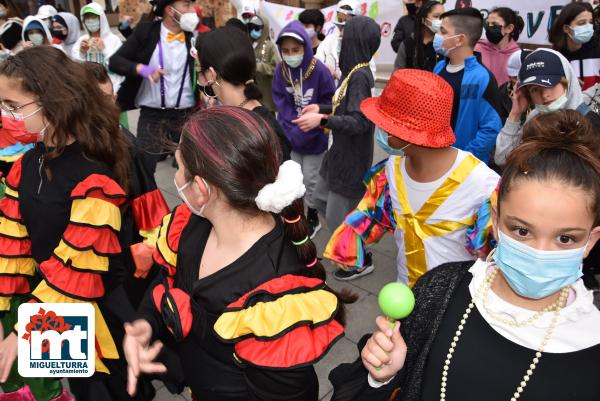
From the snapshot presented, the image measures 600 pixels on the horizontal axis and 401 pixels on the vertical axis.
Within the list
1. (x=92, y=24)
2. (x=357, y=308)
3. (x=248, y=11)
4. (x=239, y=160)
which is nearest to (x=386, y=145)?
(x=239, y=160)

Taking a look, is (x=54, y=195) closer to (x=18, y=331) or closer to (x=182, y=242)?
(x=18, y=331)

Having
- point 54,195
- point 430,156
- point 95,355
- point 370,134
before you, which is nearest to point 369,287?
point 370,134

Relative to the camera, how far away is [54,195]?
2.18 m

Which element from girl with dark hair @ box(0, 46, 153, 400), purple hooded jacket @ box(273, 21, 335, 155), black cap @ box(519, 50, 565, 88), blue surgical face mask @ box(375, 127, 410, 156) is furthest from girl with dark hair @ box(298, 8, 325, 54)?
girl with dark hair @ box(0, 46, 153, 400)

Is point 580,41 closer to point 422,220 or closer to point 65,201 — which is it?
point 422,220

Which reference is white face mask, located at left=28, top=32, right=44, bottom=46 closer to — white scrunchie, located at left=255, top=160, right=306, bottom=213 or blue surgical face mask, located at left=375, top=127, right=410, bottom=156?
blue surgical face mask, located at left=375, top=127, right=410, bottom=156

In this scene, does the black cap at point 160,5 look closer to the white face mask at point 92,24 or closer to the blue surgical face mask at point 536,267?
the white face mask at point 92,24

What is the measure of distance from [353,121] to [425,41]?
2.81m

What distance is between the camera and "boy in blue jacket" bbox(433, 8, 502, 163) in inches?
142

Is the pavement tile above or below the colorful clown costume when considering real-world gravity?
below

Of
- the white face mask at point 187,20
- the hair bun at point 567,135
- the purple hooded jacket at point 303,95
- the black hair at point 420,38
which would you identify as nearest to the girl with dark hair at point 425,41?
the black hair at point 420,38

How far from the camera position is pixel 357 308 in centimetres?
388

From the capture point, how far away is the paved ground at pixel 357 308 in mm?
3191

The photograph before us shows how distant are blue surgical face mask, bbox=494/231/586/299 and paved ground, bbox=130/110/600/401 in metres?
2.08
